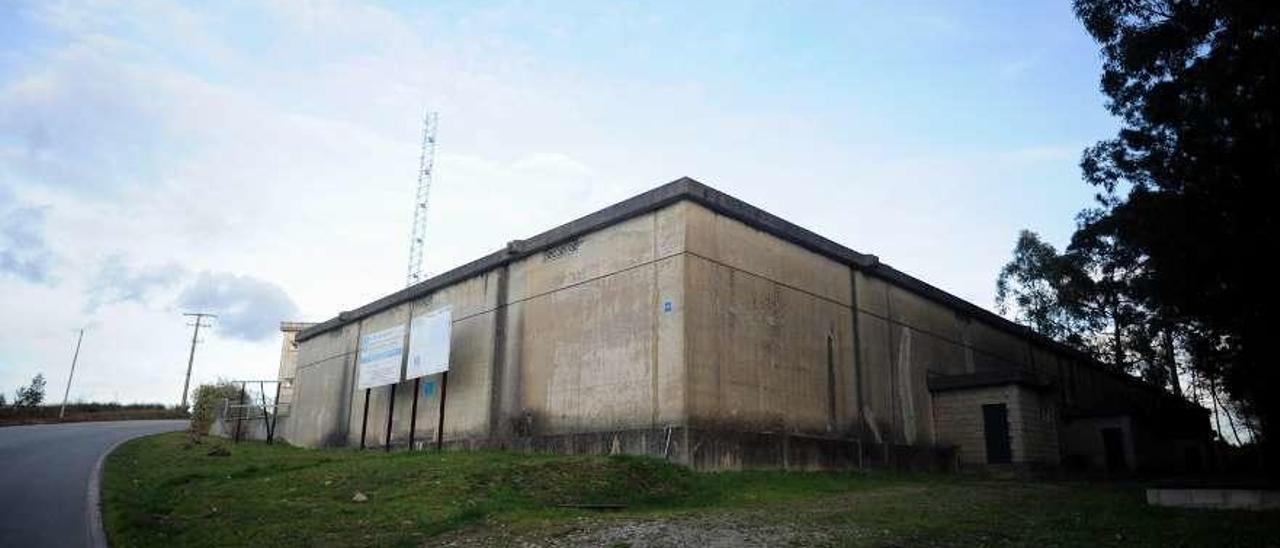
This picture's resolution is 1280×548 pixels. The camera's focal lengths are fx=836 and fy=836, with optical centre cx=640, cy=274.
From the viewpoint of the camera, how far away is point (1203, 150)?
51.6 feet

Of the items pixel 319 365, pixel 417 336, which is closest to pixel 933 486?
pixel 417 336

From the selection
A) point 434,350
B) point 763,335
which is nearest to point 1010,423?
point 763,335

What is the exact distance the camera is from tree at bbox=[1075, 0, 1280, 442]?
14.2 meters

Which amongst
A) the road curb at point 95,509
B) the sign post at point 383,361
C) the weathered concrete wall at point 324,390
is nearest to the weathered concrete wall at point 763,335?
the road curb at point 95,509

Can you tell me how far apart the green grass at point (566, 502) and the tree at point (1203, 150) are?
4.51 meters

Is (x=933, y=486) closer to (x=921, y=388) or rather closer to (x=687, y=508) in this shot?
(x=687, y=508)

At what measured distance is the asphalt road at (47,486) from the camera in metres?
13.2

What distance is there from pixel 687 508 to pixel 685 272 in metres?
6.38

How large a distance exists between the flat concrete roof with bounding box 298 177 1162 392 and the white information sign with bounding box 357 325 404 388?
201 centimetres

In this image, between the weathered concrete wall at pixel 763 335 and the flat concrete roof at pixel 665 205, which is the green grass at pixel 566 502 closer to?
the weathered concrete wall at pixel 763 335

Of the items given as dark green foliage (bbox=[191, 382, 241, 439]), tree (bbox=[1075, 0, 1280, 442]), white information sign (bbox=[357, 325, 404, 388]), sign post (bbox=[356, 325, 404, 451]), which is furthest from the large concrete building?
tree (bbox=[1075, 0, 1280, 442])

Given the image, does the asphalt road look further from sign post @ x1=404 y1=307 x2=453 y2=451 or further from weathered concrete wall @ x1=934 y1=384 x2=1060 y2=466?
weathered concrete wall @ x1=934 y1=384 x2=1060 y2=466

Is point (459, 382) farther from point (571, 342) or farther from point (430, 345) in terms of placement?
Result: point (571, 342)

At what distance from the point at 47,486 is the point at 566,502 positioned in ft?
41.0
